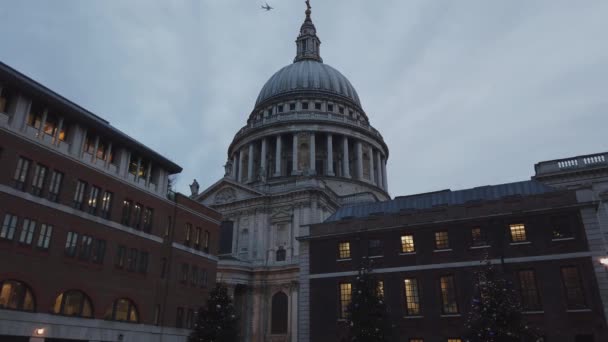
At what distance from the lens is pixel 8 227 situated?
28156 millimetres

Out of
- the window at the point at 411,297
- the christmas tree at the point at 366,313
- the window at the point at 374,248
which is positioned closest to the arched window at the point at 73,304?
the christmas tree at the point at 366,313

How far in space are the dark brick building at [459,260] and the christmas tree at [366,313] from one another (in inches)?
151

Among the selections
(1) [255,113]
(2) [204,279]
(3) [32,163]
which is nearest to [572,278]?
(2) [204,279]

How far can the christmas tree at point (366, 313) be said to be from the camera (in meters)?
33.3

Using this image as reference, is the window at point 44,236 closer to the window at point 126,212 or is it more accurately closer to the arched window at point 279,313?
the window at point 126,212

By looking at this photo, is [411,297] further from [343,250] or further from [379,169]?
[379,169]

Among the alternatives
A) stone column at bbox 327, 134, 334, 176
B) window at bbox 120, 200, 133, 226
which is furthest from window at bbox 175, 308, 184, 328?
stone column at bbox 327, 134, 334, 176

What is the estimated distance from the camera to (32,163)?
3030cm

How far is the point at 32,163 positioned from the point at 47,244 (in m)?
4.97

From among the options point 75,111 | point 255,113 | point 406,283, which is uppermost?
point 255,113

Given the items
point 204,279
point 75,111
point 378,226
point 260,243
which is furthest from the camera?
point 260,243

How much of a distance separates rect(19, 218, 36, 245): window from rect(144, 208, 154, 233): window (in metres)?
9.81

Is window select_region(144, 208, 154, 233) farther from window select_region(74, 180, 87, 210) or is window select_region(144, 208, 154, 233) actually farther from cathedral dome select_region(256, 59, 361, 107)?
cathedral dome select_region(256, 59, 361, 107)

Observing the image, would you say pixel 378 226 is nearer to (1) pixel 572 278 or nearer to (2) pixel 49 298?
(1) pixel 572 278
